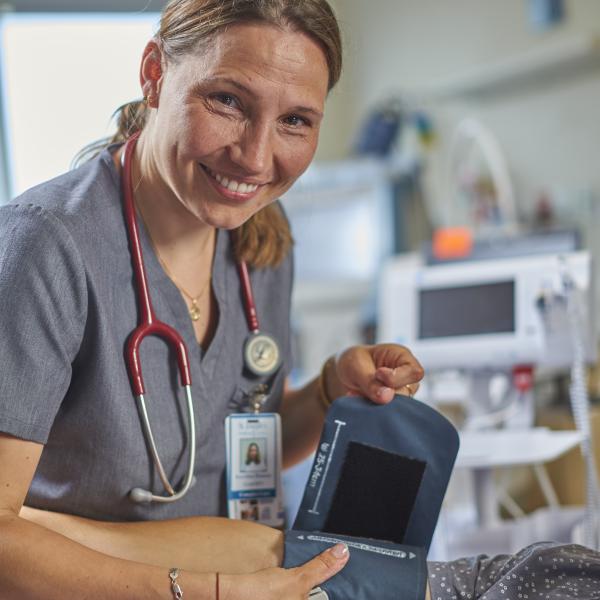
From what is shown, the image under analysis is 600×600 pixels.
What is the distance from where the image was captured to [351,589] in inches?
40.7

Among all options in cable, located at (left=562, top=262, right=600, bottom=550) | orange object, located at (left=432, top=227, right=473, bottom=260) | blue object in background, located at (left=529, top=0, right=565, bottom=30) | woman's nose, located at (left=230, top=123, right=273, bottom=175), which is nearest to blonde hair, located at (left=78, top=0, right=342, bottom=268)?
woman's nose, located at (left=230, top=123, right=273, bottom=175)

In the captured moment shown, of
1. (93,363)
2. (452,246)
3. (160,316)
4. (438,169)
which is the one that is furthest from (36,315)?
(438,169)

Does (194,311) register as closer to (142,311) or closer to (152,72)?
(142,311)

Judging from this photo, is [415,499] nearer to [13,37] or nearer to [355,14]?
[13,37]

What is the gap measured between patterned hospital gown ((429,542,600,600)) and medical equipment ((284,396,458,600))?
0.25ft

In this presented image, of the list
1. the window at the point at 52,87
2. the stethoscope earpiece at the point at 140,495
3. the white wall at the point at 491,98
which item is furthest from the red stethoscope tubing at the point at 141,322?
the white wall at the point at 491,98

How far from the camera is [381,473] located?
118 cm

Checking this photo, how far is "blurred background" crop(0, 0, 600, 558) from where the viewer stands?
224cm

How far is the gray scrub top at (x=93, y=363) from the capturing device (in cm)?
102

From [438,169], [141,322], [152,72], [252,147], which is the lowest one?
[141,322]

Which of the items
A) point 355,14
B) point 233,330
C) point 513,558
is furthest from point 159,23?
point 355,14

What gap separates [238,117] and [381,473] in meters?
0.48

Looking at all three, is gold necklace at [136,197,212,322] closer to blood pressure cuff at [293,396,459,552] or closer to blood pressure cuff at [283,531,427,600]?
blood pressure cuff at [293,396,459,552]

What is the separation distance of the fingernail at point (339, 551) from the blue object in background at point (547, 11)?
2801mm
